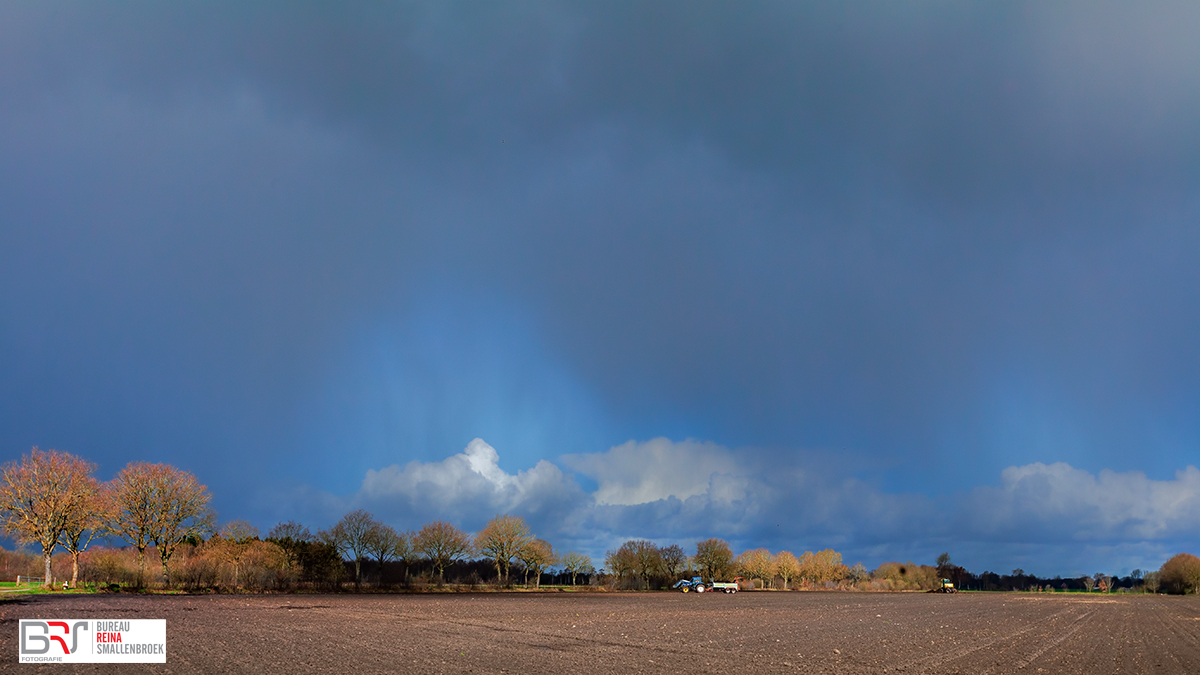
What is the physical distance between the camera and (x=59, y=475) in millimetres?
78375

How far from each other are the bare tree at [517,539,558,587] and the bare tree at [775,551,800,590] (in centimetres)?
8128

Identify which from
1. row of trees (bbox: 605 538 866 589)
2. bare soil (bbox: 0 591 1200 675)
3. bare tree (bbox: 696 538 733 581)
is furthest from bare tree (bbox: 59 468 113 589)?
bare tree (bbox: 696 538 733 581)

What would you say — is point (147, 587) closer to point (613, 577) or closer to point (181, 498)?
point (181, 498)

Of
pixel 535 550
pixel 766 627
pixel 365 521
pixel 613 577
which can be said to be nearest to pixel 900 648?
pixel 766 627

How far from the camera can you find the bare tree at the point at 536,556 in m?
137

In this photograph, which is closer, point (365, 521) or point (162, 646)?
point (162, 646)

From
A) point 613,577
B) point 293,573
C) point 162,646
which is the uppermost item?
point 162,646

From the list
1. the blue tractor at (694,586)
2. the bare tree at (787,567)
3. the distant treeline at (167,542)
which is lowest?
the bare tree at (787,567)

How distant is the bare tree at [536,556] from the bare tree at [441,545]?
1160 centimetres

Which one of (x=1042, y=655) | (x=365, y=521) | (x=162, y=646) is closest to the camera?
(x=162, y=646)

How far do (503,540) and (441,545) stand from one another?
41.3ft

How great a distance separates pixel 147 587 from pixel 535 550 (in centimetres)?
7568

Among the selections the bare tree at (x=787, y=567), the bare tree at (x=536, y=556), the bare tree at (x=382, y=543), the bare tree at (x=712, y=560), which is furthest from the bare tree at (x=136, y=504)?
the bare tree at (x=787, y=567)

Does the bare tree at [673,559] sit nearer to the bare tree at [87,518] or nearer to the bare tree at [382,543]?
the bare tree at [382,543]
